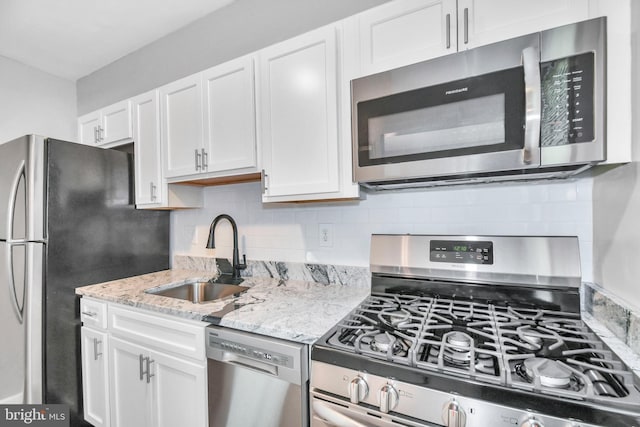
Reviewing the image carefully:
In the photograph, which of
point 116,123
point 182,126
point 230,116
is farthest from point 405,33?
point 116,123

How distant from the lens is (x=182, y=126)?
5.89 feet

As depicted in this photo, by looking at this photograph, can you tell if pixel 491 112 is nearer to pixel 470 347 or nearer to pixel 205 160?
pixel 470 347

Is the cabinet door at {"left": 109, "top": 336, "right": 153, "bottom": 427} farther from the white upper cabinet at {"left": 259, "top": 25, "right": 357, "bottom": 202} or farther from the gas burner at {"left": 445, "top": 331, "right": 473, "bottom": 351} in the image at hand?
the gas burner at {"left": 445, "top": 331, "right": 473, "bottom": 351}

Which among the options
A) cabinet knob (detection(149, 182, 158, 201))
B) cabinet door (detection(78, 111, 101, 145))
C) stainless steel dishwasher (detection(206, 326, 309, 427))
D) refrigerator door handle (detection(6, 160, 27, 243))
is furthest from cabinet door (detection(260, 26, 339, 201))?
cabinet door (detection(78, 111, 101, 145))

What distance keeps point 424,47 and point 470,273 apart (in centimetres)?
93

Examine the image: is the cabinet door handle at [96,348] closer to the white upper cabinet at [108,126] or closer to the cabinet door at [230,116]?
the cabinet door at [230,116]

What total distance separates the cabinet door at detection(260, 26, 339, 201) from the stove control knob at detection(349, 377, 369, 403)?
0.76 meters

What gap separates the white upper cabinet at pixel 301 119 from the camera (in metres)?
1.32

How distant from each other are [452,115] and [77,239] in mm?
2060

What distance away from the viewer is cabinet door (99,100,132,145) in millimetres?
2037

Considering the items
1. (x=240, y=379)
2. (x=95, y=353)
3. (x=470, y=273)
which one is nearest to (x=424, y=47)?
(x=470, y=273)

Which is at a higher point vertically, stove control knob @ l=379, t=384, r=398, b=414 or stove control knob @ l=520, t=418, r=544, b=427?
stove control knob @ l=520, t=418, r=544, b=427

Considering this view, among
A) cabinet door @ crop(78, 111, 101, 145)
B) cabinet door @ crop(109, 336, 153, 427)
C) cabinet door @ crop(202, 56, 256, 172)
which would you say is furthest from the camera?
cabinet door @ crop(78, 111, 101, 145)

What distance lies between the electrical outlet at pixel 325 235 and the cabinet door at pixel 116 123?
147cm
